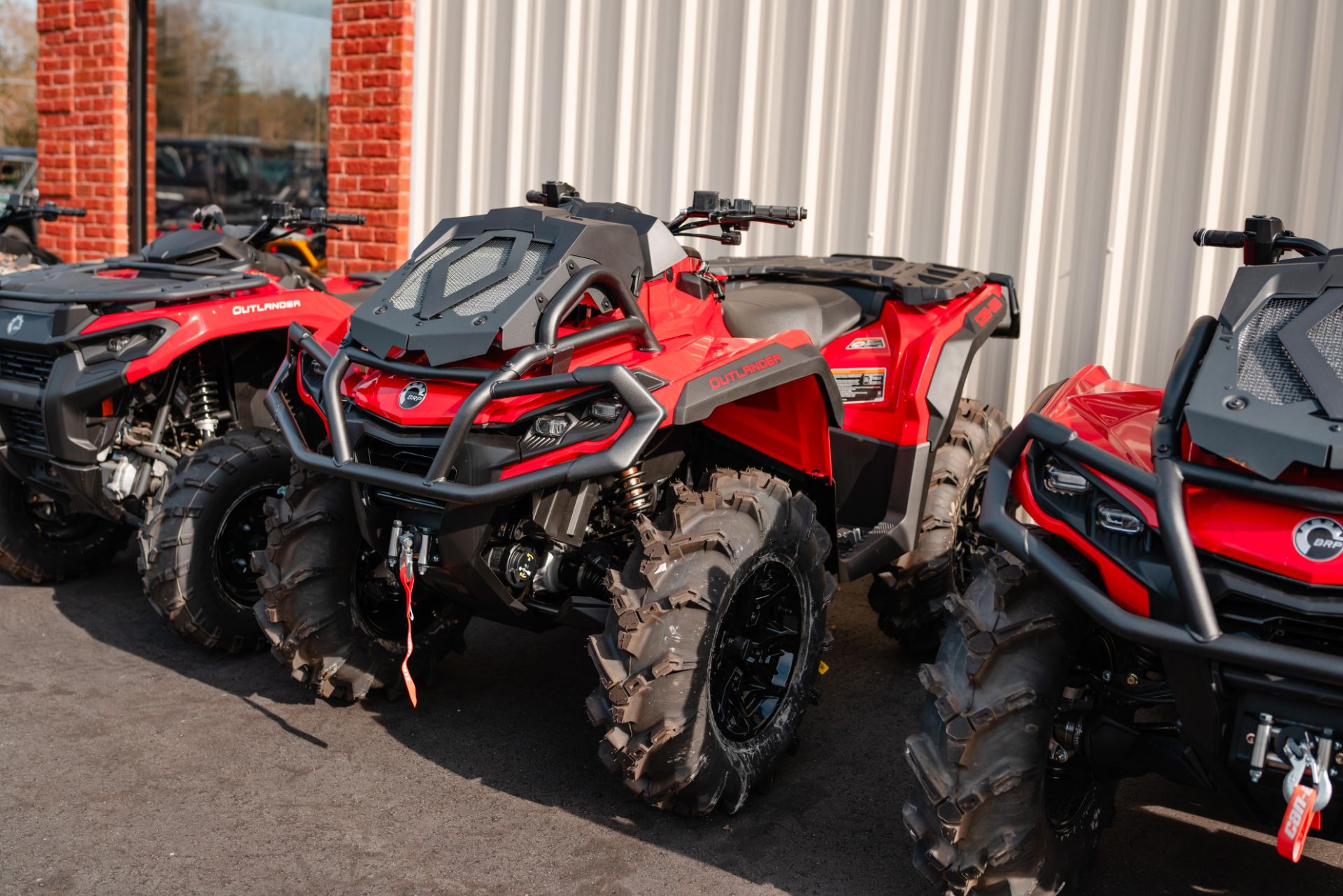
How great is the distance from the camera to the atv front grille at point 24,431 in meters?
5.11

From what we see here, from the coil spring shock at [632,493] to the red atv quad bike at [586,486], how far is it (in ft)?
0.03

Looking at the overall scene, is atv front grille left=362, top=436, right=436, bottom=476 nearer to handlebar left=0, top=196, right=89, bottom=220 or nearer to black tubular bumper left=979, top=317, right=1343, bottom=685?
black tubular bumper left=979, top=317, right=1343, bottom=685

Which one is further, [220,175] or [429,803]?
[220,175]

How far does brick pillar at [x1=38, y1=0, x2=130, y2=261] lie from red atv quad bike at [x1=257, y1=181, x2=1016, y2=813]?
6.96 meters

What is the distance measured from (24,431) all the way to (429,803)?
268 centimetres

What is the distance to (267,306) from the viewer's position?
518 cm

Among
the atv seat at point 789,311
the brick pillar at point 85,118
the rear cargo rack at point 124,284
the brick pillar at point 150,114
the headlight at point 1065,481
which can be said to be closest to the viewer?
the headlight at point 1065,481

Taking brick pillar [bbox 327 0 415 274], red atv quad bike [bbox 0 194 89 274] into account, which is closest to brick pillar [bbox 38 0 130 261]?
red atv quad bike [bbox 0 194 89 274]

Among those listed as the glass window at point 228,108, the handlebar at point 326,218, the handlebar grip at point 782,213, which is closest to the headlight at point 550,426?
the handlebar grip at point 782,213

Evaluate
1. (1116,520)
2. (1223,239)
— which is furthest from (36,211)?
(1116,520)

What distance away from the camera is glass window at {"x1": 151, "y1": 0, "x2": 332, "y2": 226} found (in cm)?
1024

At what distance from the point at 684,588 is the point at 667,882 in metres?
0.75

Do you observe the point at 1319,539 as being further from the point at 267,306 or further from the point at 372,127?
the point at 372,127

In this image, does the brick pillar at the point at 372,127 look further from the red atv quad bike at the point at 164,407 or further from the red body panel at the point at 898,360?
the red body panel at the point at 898,360
